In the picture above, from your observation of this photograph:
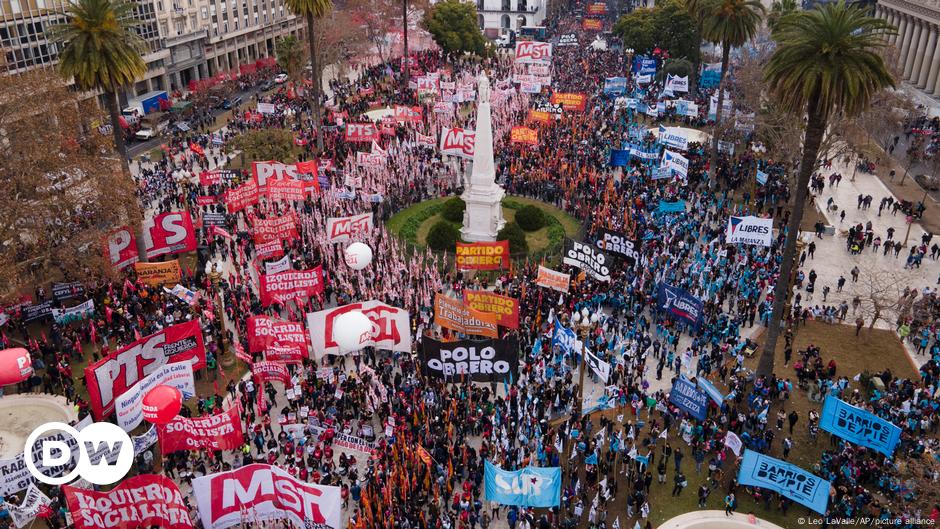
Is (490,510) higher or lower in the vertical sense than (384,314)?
lower

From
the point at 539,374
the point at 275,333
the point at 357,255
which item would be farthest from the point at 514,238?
the point at 275,333

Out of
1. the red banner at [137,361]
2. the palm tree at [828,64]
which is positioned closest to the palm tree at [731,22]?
the palm tree at [828,64]

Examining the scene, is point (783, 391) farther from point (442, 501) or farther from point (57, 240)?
point (57, 240)

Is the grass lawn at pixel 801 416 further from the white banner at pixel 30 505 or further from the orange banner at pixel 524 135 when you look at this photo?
the orange banner at pixel 524 135

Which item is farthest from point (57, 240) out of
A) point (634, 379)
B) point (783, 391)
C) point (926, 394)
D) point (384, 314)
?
point (926, 394)

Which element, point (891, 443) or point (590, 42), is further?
point (590, 42)

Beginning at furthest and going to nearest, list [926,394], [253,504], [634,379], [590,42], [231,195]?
[590,42], [231,195], [634,379], [926,394], [253,504]

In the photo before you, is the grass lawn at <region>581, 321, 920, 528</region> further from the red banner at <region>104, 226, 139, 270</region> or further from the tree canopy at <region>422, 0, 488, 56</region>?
the tree canopy at <region>422, 0, 488, 56</region>
